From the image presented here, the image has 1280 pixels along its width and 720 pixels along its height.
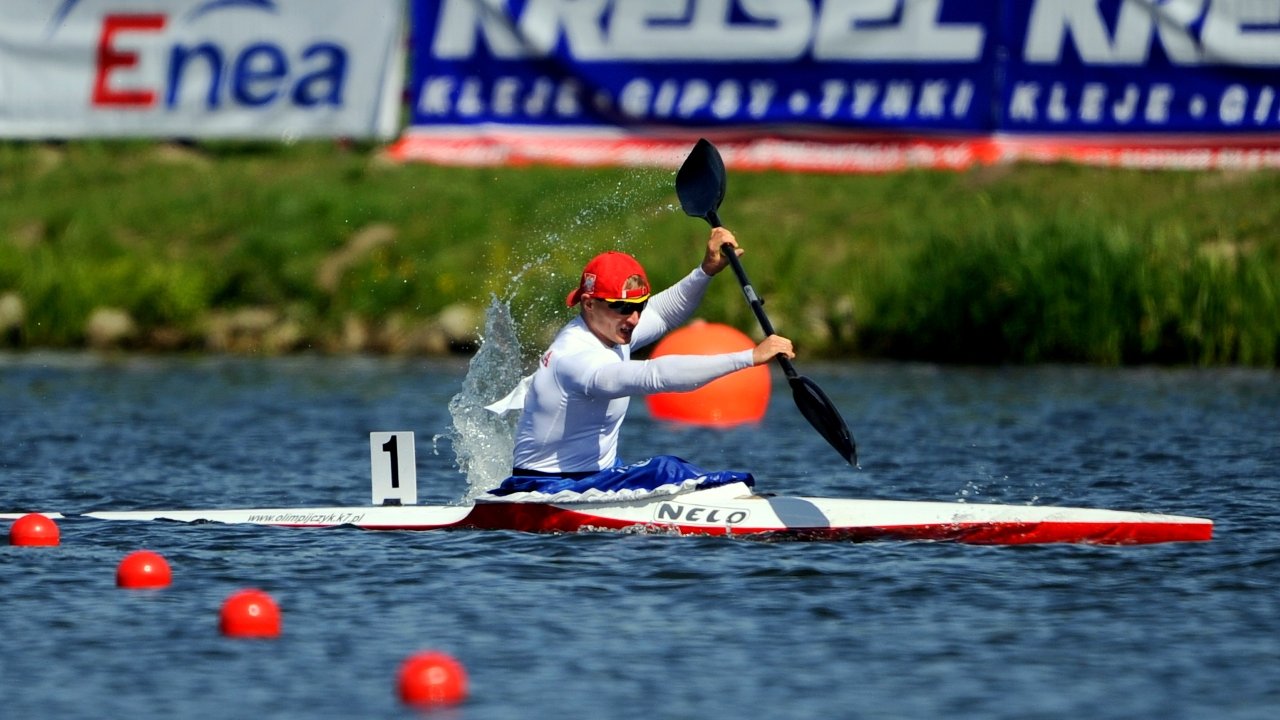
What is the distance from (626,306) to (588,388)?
0.45 meters

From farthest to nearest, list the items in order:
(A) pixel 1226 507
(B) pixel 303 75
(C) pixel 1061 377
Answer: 1. (B) pixel 303 75
2. (C) pixel 1061 377
3. (A) pixel 1226 507

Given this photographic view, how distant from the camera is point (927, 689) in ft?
26.0

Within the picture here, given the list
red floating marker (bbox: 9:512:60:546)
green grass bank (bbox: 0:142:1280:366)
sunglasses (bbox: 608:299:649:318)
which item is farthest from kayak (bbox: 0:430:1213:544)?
green grass bank (bbox: 0:142:1280:366)

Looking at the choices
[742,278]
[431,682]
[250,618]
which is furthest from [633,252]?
[431,682]

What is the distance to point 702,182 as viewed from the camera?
42.7 ft

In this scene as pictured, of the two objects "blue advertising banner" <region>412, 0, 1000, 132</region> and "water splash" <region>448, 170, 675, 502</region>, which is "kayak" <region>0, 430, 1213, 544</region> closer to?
"water splash" <region>448, 170, 675, 502</region>

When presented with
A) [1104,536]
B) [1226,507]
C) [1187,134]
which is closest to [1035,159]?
[1187,134]

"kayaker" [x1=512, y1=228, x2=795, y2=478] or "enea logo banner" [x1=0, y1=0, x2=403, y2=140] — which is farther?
"enea logo banner" [x1=0, y1=0, x2=403, y2=140]

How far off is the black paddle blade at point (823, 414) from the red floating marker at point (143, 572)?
11.5ft

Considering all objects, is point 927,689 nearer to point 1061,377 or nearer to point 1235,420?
point 1235,420

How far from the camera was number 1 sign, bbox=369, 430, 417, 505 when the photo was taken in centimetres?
1184

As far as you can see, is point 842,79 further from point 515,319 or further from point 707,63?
point 515,319

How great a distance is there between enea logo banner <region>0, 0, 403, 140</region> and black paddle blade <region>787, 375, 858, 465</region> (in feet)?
40.5

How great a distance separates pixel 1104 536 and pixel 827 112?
39.7 feet
